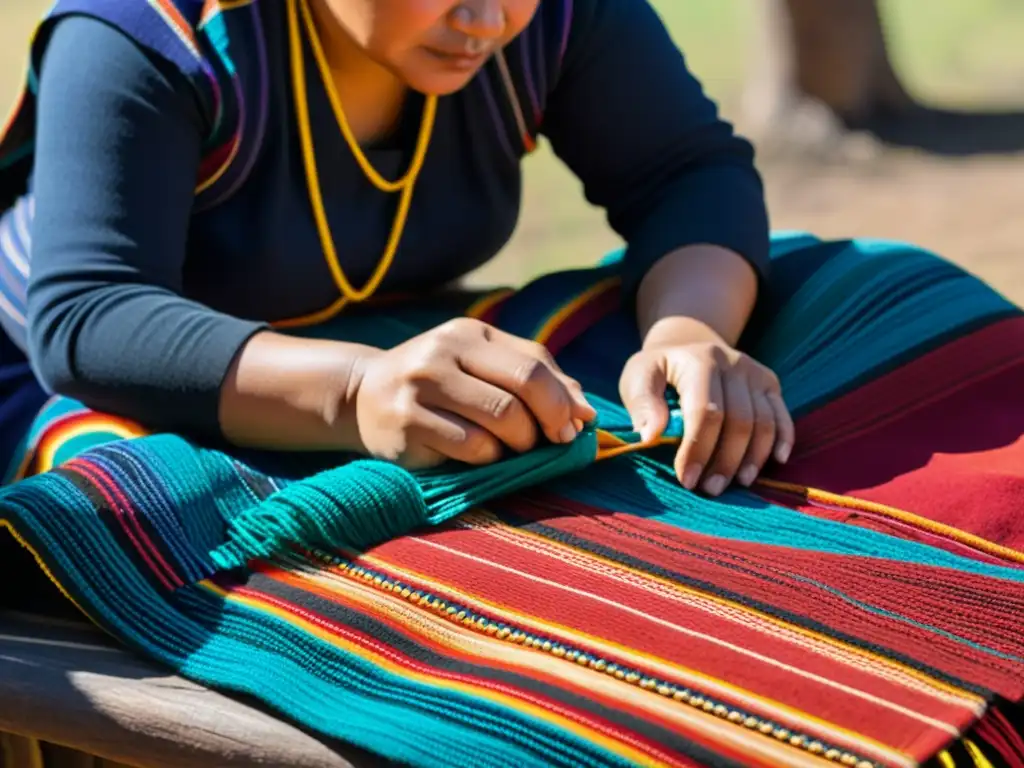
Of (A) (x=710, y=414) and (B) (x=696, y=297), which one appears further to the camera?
(B) (x=696, y=297)

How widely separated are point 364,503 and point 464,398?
0.44 feet

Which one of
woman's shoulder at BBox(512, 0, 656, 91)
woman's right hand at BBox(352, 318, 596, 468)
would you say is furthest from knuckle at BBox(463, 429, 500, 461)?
woman's shoulder at BBox(512, 0, 656, 91)

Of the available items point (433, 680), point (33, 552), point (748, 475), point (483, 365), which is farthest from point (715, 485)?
point (33, 552)

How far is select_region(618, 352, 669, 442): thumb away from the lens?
1.57m

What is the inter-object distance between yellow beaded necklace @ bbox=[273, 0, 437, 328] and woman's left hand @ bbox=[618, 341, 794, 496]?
0.39 m

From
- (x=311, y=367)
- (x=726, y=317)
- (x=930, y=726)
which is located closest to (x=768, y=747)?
(x=930, y=726)

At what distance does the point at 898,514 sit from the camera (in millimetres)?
1466

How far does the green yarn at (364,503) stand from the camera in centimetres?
140

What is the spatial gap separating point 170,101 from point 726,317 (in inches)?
26.6

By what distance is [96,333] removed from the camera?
1.56 metres

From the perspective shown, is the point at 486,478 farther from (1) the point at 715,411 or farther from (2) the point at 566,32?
(2) the point at 566,32

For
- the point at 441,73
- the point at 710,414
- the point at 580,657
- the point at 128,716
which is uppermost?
the point at 441,73

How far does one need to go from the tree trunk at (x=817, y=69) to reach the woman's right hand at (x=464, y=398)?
14.6ft

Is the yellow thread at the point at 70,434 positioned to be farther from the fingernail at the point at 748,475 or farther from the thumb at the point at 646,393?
the fingernail at the point at 748,475
